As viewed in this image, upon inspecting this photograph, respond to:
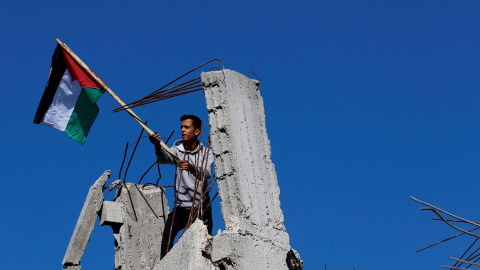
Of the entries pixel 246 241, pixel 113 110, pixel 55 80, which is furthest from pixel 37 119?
pixel 246 241

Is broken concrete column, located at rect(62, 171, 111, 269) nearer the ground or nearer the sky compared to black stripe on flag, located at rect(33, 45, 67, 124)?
nearer the ground

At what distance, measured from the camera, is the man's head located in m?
10.6

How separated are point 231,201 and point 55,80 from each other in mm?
4084

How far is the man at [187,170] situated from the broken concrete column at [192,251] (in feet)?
2.14

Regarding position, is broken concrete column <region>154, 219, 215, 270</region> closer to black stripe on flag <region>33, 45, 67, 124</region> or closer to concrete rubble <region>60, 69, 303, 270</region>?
concrete rubble <region>60, 69, 303, 270</region>

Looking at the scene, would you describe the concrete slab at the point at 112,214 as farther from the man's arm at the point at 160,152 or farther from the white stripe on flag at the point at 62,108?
the man's arm at the point at 160,152

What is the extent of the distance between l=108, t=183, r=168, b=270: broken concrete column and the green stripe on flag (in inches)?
39.3

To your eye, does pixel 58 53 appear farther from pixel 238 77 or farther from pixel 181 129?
pixel 238 77

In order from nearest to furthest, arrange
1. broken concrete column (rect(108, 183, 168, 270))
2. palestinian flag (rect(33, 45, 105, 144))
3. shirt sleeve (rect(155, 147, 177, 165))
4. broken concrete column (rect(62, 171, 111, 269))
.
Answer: shirt sleeve (rect(155, 147, 177, 165)) → broken concrete column (rect(108, 183, 168, 270)) → broken concrete column (rect(62, 171, 111, 269)) → palestinian flag (rect(33, 45, 105, 144))

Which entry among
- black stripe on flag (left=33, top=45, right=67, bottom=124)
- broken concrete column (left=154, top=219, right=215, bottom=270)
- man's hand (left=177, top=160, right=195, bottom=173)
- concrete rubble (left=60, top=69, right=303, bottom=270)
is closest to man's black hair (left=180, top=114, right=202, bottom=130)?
man's hand (left=177, top=160, right=195, bottom=173)

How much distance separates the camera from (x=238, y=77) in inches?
394

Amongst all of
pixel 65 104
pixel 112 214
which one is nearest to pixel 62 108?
pixel 65 104

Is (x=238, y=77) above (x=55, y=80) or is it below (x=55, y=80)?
below

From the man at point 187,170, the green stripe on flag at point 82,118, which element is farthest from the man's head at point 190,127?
the green stripe on flag at point 82,118
